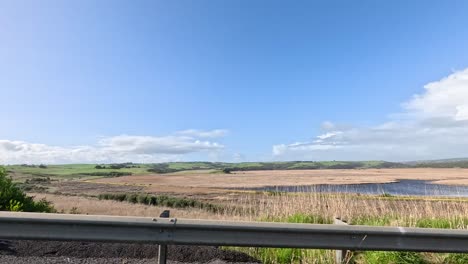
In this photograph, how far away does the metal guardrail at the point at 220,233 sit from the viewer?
158 inches

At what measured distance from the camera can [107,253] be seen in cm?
609

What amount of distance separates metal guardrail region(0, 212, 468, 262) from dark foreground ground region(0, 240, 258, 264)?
6.05 ft

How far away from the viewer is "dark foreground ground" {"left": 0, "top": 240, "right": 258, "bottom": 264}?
5.80m

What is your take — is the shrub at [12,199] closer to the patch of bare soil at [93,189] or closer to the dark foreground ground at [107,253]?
the dark foreground ground at [107,253]

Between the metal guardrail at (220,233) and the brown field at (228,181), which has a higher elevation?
the metal guardrail at (220,233)

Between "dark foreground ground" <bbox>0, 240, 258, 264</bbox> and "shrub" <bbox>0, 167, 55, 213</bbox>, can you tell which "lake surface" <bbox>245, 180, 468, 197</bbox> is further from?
"dark foreground ground" <bbox>0, 240, 258, 264</bbox>

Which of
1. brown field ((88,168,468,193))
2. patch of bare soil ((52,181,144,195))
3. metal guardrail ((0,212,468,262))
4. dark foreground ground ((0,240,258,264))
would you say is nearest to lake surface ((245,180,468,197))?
brown field ((88,168,468,193))

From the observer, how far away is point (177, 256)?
19.8 ft

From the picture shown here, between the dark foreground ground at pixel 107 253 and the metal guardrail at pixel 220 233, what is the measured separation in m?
1.84

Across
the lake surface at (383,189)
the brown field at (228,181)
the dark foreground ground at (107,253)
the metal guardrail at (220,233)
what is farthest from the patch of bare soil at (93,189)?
the metal guardrail at (220,233)

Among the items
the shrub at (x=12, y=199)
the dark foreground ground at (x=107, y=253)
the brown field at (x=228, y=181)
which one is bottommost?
the brown field at (x=228, y=181)

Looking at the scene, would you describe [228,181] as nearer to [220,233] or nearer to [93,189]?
[93,189]

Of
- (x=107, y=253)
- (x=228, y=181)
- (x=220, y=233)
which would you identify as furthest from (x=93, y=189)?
(x=220, y=233)

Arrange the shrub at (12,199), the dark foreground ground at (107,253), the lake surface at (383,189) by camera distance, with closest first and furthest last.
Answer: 1. the dark foreground ground at (107,253)
2. the shrub at (12,199)
3. the lake surface at (383,189)
